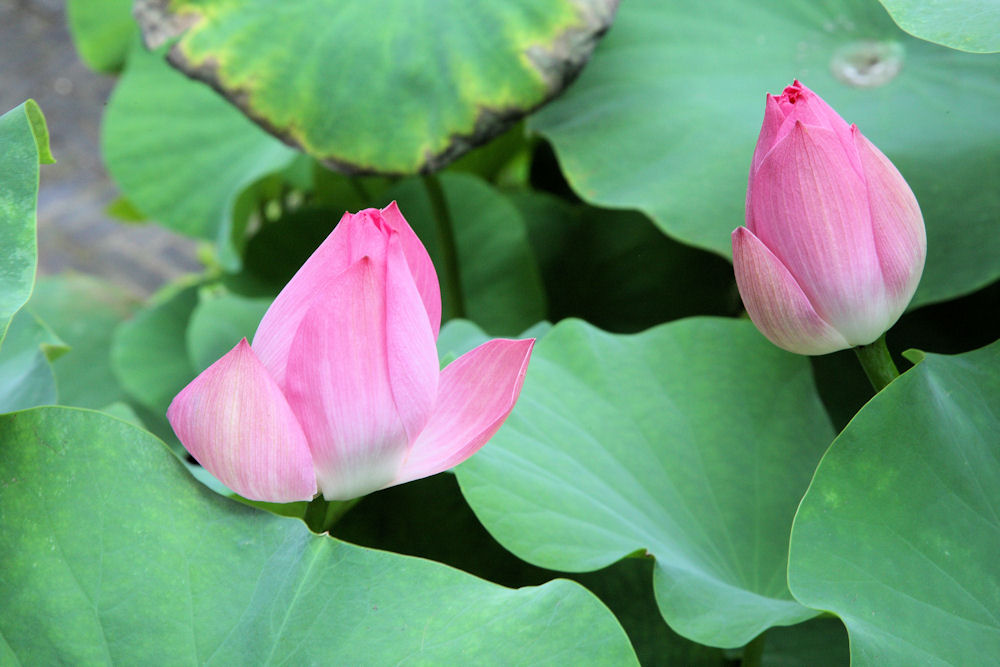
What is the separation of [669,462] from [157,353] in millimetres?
720

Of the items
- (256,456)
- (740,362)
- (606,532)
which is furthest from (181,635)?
(740,362)

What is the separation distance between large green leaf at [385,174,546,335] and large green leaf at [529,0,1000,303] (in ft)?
0.69

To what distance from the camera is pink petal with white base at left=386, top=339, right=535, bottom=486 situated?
322 mm

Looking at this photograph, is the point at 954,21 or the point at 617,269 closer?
the point at 954,21

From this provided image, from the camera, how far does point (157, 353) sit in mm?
1028

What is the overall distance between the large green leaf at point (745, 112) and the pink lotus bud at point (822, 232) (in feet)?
0.80

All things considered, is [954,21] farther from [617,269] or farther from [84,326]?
[84,326]

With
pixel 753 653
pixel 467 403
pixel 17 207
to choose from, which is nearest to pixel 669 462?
pixel 753 653

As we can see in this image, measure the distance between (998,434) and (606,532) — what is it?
180mm

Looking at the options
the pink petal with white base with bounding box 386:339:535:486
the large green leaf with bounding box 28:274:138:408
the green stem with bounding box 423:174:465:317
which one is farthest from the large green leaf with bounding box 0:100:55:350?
the large green leaf with bounding box 28:274:138:408

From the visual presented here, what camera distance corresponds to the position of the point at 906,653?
1.13 feet

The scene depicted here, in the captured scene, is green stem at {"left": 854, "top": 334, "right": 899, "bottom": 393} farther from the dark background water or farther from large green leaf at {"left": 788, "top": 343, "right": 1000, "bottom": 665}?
the dark background water

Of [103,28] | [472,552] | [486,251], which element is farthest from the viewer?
[103,28]

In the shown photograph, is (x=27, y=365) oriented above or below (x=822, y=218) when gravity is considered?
below
